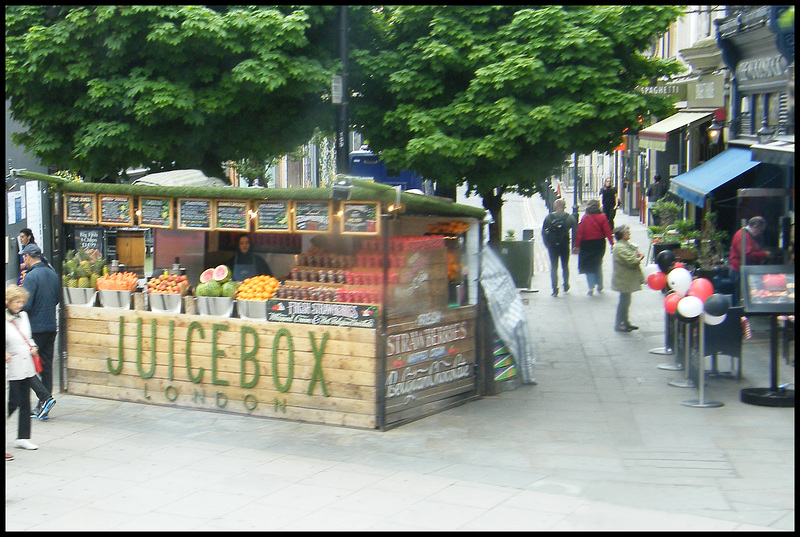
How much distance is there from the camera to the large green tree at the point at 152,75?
1185 centimetres

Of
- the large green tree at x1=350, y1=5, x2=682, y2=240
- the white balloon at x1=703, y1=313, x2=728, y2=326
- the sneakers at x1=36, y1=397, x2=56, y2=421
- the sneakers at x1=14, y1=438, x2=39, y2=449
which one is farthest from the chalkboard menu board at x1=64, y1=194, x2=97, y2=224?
the white balloon at x1=703, y1=313, x2=728, y2=326

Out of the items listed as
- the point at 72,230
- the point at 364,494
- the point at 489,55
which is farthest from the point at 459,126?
the point at 364,494

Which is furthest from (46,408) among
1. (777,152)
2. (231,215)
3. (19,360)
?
(777,152)

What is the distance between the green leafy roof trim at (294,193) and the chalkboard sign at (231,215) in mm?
91

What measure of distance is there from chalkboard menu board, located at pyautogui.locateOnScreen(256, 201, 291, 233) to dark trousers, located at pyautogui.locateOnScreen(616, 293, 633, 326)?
22.4 feet

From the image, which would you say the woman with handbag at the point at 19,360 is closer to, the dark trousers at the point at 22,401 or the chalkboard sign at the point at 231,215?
the dark trousers at the point at 22,401

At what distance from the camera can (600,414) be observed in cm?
1029

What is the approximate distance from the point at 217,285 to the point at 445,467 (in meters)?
3.63

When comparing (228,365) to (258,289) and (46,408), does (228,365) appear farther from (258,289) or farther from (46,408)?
(46,408)

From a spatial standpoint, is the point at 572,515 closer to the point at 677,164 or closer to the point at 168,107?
the point at 168,107

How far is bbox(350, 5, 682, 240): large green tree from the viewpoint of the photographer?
39.2 feet

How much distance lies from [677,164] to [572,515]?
21083mm

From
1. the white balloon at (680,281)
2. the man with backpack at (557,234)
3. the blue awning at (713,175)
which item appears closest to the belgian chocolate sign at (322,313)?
the white balloon at (680,281)

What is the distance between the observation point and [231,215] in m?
10.4
